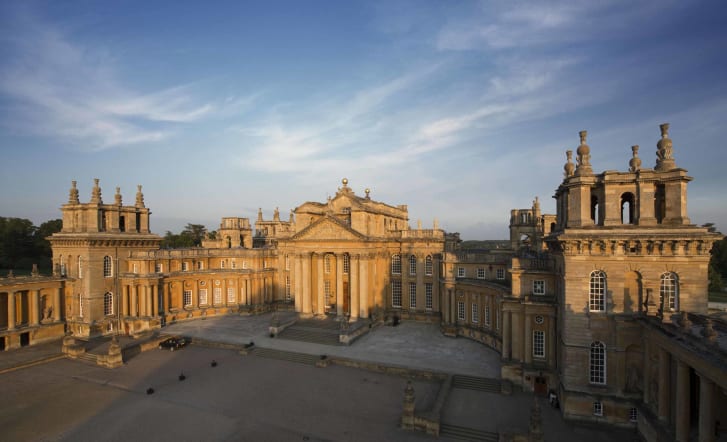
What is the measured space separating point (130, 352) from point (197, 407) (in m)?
14.2

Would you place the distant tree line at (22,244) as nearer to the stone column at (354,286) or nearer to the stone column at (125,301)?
the stone column at (125,301)

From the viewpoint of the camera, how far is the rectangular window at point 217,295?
45812 mm

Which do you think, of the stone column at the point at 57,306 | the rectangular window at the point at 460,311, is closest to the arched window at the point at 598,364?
the rectangular window at the point at 460,311

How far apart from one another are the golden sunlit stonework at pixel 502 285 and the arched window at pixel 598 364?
0.06m

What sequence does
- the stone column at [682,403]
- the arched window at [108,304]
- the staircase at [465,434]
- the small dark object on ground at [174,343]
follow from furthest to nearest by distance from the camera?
1. the arched window at [108,304]
2. the small dark object on ground at [174,343]
3. the staircase at [465,434]
4. the stone column at [682,403]

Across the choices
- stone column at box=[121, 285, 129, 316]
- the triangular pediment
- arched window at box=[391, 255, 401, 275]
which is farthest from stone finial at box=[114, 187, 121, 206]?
arched window at box=[391, 255, 401, 275]

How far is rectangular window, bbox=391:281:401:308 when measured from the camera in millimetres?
42438

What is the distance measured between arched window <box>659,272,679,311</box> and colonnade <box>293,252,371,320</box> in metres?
24.9

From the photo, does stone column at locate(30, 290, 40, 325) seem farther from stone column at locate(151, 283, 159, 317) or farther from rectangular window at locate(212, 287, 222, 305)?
rectangular window at locate(212, 287, 222, 305)

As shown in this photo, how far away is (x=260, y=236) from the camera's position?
60969 millimetres

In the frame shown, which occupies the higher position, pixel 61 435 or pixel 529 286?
pixel 529 286

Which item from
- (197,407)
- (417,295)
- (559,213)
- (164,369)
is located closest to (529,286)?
(559,213)

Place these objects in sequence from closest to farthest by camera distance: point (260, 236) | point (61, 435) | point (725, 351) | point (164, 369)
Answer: point (725, 351) < point (61, 435) < point (164, 369) < point (260, 236)

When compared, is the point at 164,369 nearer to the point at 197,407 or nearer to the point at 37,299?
the point at 197,407
